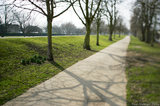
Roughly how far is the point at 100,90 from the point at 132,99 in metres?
1.30

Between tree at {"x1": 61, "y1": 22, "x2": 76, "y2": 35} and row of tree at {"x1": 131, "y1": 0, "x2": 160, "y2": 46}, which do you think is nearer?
row of tree at {"x1": 131, "y1": 0, "x2": 160, "y2": 46}

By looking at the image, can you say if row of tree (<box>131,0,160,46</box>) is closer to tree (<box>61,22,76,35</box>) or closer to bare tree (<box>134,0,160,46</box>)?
bare tree (<box>134,0,160,46</box>)

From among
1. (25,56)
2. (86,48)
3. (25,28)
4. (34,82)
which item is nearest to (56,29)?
(25,28)

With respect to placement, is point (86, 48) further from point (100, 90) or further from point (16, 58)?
point (100, 90)

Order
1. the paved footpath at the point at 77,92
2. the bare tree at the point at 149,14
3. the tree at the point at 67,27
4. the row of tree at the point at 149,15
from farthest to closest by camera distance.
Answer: the tree at the point at 67,27 < the bare tree at the point at 149,14 < the row of tree at the point at 149,15 < the paved footpath at the point at 77,92

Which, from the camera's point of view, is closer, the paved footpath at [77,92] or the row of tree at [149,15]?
the paved footpath at [77,92]

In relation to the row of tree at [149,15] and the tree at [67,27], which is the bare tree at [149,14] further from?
the tree at [67,27]

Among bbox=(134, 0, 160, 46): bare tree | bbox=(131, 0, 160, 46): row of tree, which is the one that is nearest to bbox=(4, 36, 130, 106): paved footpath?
bbox=(131, 0, 160, 46): row of tree

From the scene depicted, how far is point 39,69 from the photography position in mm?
7832

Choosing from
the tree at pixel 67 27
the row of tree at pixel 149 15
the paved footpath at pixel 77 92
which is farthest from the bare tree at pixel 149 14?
the tree at pixel 67 27

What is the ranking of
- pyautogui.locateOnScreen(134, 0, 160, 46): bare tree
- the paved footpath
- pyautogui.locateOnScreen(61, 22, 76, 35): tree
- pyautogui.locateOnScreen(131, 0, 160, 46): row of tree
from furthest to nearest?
pyautogui.locateOnScreen(61, 22, 76, 35): tree, pyautogui.locateOnScreen(134, 0, 160, 46): bare tree, pyautogui.locateOnScreen(131, 0, 160, 46): row of tree, the paved footpath

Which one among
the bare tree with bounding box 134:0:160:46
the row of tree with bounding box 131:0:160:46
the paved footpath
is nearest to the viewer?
the paved footpath

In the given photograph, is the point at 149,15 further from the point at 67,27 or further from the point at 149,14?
the point at 67,27

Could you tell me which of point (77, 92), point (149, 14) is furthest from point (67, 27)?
point (77, 92)
